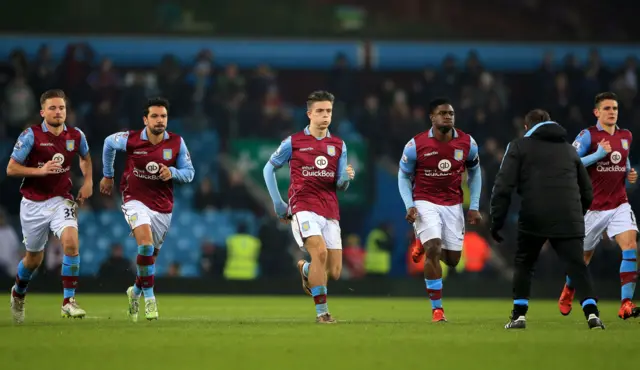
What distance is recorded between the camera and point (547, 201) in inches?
412

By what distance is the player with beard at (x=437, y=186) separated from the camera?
1207 centimetres

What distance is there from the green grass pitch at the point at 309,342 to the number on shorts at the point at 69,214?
1.11m

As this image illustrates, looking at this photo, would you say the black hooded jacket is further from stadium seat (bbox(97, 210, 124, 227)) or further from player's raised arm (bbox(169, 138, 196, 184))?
stadium seat (bbox(97, 210, 124, 227))

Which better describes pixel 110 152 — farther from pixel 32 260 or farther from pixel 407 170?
pixel 407 170

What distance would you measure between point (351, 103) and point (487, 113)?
2.90m

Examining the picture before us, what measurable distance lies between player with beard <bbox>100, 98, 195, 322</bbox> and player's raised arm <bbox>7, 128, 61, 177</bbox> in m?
0.68

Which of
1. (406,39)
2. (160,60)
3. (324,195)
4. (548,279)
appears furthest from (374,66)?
(324,195)

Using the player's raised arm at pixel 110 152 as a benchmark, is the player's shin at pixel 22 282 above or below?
below

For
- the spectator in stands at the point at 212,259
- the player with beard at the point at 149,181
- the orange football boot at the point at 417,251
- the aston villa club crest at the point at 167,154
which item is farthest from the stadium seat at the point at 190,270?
the orange football boot at the point at 417,251

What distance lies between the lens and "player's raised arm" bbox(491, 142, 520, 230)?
405 inches

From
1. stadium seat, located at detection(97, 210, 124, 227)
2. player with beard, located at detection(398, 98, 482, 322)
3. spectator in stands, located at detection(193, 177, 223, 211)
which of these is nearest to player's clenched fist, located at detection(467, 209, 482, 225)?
player with beard, located at detection(398, 98, 482, 322)

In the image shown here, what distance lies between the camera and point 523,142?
416 inches

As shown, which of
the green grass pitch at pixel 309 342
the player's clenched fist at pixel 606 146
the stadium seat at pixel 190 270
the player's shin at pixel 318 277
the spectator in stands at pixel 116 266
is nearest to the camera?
the green grass pitch at pixel 309 342

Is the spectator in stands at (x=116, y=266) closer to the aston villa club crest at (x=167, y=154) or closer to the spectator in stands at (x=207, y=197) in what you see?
the spectator in stands at (x=207, y=197)
